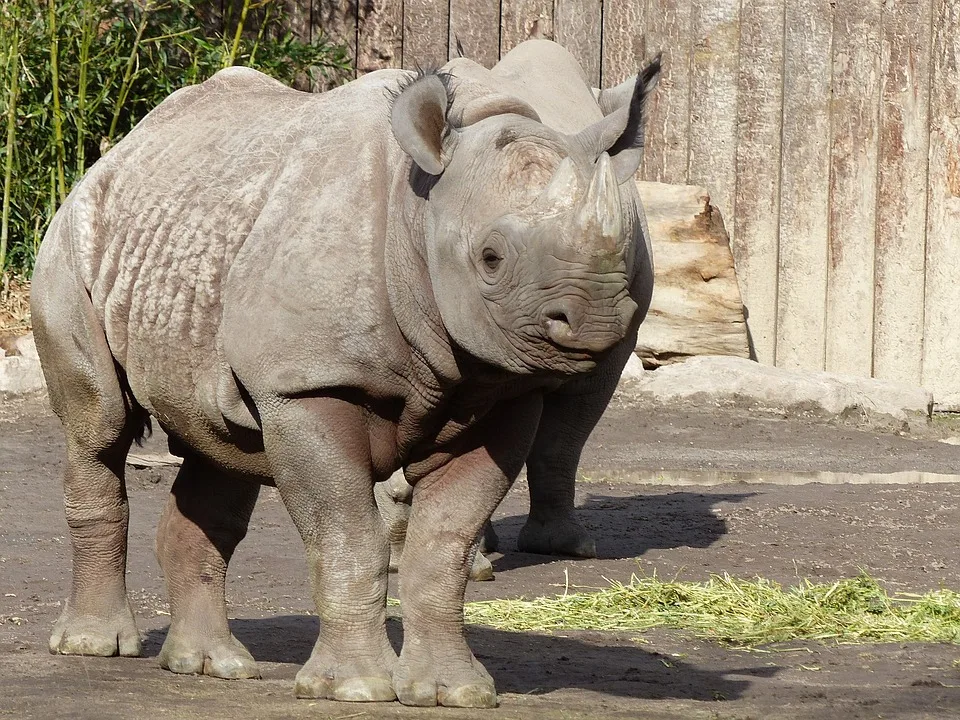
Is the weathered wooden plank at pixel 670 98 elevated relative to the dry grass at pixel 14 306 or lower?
elevated

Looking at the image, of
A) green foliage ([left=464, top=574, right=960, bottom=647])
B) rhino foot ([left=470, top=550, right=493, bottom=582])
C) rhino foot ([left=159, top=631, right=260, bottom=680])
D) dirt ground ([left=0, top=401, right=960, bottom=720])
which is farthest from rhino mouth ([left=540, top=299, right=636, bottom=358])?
rhino foot ([left=470, top=550, right=493, bottom=582])

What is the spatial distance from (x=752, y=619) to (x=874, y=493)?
3.01 metres

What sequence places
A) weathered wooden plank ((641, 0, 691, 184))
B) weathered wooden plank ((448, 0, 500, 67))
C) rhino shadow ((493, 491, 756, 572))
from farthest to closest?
1. weathered wooden plank ((448, 0, 500, 67))
2. weathered wooden plank ((641, 0, 691, 184))
3. rhino shadow ((493, 491, 756, 572))

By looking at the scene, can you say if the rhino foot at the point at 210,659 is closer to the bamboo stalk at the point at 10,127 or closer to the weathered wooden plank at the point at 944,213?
the bamboo stalk at the point at 10,127

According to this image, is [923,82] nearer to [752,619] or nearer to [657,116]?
[657,116]

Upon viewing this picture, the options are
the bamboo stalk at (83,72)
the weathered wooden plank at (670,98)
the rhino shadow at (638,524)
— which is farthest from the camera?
the weathered wooden plank at (670,98)

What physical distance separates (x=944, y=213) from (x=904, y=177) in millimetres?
373

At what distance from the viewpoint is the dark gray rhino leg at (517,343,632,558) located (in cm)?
793

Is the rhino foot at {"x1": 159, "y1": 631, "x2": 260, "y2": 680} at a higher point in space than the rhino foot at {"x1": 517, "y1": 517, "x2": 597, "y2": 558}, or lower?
higher

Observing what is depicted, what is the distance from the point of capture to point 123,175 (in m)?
5.60

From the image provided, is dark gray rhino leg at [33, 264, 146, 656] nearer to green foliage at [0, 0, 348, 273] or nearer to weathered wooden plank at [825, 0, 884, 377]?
green foliage at [0, 0, 348, 273]

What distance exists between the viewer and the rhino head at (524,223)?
4133mm

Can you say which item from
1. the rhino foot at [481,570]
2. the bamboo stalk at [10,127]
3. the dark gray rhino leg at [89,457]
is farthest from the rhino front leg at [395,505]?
the bamboo stalk at [10,127]

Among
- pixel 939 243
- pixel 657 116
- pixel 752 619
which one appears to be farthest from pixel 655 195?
pixel 752 619
